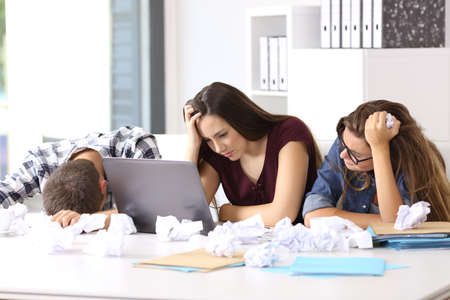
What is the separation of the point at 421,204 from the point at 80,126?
124 inches

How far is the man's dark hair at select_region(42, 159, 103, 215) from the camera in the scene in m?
2.47

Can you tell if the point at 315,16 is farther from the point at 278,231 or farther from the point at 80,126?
the point at 278,231

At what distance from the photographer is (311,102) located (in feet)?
12.7

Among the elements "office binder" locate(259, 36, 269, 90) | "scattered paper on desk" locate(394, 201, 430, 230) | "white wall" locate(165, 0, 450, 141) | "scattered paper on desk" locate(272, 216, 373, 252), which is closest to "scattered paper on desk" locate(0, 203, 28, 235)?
"scattered paper on desk" locate(272, 216, 373, 252)

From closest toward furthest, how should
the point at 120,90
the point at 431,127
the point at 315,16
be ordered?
the point at 431,127 → the point at 315,16 → the point at 120,90

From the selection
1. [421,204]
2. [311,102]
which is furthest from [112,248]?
[311,102]

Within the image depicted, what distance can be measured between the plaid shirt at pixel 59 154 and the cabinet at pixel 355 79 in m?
1.04

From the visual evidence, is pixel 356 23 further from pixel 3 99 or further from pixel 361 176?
pixel 3 99

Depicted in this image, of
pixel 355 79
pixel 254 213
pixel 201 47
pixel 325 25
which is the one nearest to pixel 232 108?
pixel 254 213

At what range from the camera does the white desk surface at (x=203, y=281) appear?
1602 millimetres

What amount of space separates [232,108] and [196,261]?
0.89 metres

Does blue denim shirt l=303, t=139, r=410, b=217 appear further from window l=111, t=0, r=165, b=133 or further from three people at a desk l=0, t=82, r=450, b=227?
window l=111, t=0, r=165, b=133

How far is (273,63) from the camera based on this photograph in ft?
14.1

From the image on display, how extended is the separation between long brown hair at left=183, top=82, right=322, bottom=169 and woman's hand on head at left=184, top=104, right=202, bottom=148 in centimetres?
2
